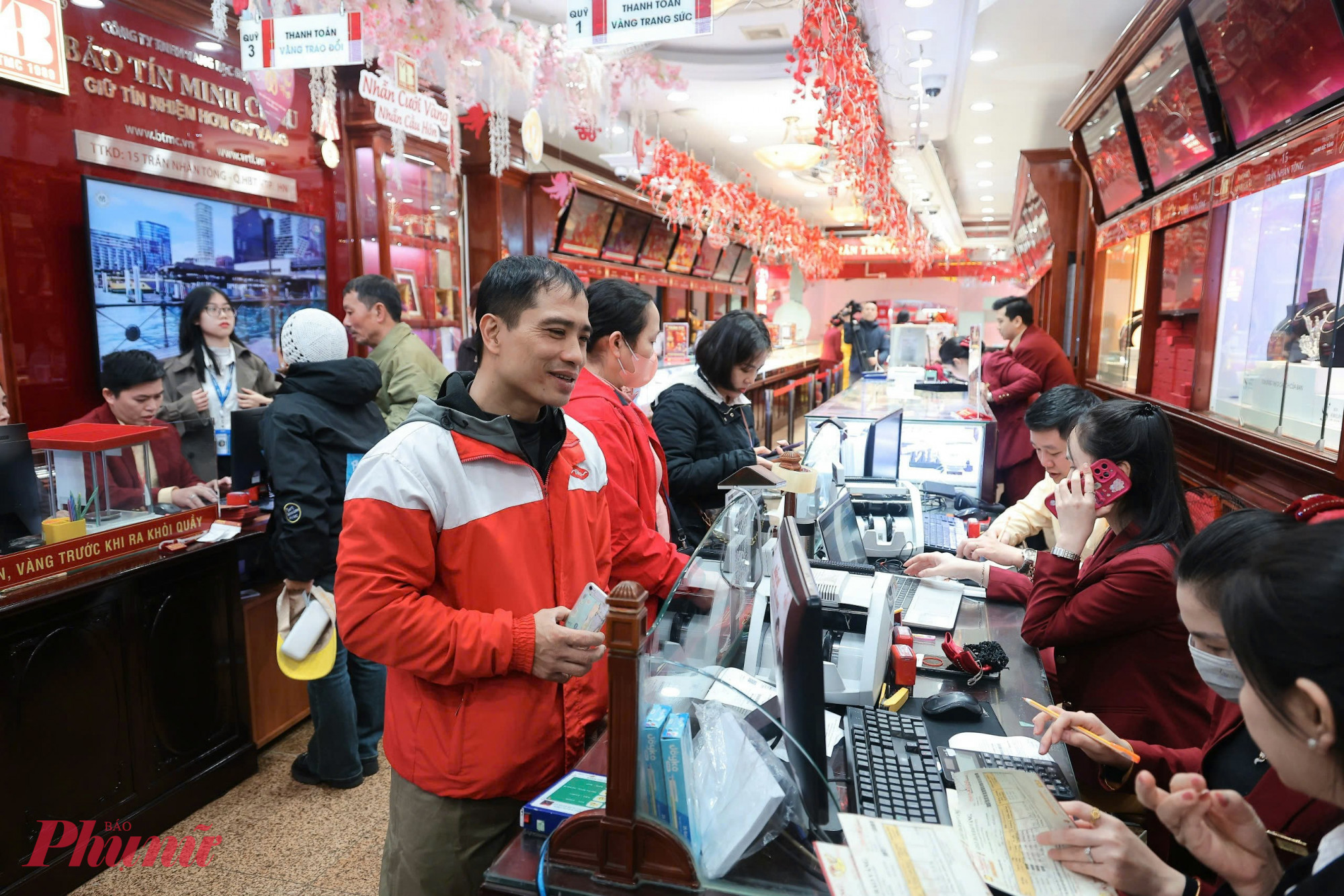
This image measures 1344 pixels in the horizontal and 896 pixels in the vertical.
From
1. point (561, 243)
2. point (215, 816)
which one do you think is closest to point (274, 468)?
point (215, 816)

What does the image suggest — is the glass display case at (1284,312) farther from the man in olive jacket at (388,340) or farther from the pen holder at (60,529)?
the pen holder at (60,529)

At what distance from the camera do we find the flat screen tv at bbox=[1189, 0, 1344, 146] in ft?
8.50

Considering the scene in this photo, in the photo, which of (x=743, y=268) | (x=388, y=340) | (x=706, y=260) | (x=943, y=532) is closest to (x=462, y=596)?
(x=943, y=532)

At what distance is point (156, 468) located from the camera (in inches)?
108

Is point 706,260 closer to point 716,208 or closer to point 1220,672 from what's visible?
point 716,208

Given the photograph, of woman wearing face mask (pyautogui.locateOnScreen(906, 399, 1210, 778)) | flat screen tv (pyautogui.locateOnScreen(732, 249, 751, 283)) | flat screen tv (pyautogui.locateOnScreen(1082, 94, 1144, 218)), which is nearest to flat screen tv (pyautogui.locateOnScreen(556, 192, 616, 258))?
flat screen tv (pyautogui.locateOnScreen(1082, 94, 1144, 218))

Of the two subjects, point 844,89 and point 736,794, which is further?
point 844,89

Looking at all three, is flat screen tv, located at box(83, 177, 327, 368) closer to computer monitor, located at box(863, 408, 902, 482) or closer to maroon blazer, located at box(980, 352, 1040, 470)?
computer monitor, located at box(863, 408, 902, 482)

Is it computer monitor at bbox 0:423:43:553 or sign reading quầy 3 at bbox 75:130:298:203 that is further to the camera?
sign reading quầy 3 at bbox 75:130:298:203

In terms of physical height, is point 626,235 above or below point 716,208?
below

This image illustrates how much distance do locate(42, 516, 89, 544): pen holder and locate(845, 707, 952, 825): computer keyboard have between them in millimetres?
2317

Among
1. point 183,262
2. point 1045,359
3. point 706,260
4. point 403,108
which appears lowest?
point 1045,359

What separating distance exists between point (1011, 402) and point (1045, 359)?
1.24ft

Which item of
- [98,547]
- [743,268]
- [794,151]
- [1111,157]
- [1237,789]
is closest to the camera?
[1237,789]
